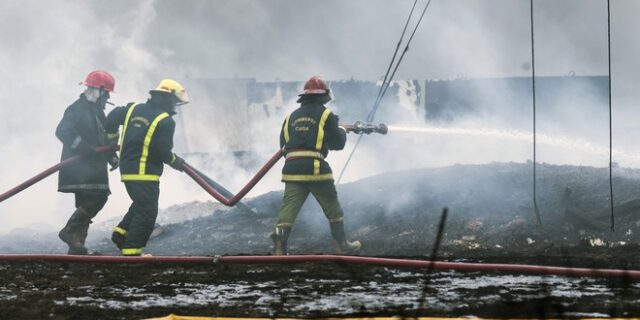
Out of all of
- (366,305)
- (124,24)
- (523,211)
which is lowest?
(366,305)

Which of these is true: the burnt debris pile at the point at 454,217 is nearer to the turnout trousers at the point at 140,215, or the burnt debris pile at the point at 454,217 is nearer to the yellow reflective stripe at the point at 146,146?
the turnout trousers at the point at 140,215

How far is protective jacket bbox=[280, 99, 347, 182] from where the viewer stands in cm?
877

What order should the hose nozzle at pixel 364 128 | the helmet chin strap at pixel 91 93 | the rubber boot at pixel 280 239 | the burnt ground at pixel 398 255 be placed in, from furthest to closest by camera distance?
the hose nozzle at pixel 364 128
the helmet chin strap at pixel 91 93
the rubber boot at pixel 280 239
the burnt ground at pixel 398 255

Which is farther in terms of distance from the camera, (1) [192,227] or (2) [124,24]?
(2) [124,24]

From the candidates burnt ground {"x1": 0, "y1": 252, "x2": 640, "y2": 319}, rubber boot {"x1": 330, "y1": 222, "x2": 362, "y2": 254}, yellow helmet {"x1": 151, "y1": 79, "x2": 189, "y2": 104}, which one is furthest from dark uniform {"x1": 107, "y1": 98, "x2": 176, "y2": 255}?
rubber boot {"x1": 330, "y1": 222, "x2": 362, "y2": 254}

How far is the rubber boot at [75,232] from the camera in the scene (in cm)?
940

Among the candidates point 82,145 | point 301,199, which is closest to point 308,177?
point 301,199

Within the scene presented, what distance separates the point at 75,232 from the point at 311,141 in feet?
8.37

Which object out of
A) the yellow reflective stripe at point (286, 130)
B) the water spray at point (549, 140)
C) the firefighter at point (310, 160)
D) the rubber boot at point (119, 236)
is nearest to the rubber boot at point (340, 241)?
the firefighter at point (310, 160)

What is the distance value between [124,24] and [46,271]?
14275 mm

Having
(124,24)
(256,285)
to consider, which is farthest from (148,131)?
(124,24)

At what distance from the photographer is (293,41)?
941 inches

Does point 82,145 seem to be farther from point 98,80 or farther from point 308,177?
point 308,177

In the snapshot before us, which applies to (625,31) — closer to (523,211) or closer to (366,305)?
(523,211)
